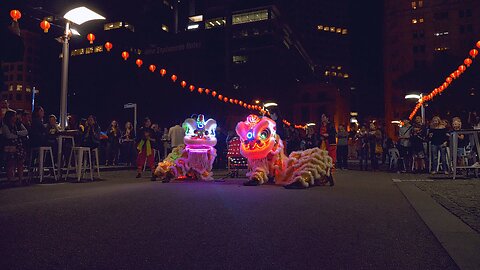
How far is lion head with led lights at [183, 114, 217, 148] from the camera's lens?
9.19 m

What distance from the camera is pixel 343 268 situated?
8.24 ft

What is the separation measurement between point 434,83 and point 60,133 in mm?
25389

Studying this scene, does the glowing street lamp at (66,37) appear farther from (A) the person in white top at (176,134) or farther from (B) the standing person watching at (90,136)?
(A) the person in white top at (176,134)

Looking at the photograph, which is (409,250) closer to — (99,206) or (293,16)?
(99,206)

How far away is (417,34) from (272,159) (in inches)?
3006

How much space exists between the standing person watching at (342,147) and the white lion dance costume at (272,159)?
645 cm

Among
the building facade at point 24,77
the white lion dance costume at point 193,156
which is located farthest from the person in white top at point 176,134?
the building facade at point 24,77

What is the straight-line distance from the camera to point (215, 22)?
231ft

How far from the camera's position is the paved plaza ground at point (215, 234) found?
2.65 m

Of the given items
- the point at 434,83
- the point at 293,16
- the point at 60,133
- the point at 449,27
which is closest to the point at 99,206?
the point at 60,133

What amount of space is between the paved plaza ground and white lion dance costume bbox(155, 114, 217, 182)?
131 inches

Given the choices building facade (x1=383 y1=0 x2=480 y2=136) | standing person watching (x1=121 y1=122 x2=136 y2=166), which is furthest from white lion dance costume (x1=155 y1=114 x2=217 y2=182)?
building facade (x1=383 y1=0 x2=480 y2=136)

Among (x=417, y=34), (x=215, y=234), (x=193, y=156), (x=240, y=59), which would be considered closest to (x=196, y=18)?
(x=240, y=59)

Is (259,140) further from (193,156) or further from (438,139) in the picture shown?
(438,139)
